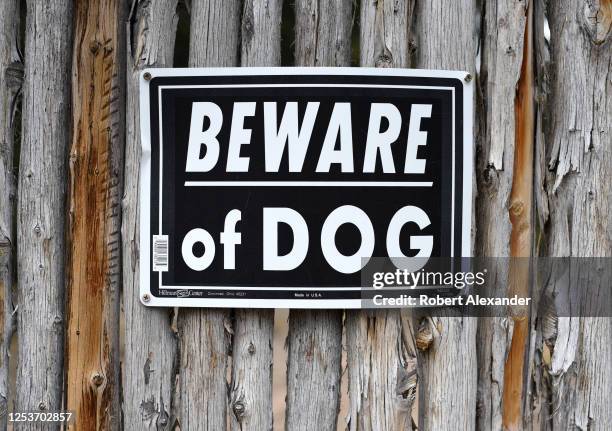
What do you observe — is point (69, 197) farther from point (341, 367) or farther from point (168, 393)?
point (341, 367)

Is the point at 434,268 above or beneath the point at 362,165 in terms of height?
beneath

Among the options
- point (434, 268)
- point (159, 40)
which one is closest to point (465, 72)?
point (434, 268)

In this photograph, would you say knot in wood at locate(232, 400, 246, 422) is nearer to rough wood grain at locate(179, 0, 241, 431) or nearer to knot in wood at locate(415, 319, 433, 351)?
rough wood grain at locate(179, 0, 241, 431)

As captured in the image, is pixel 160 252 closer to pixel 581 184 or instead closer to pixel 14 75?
pixel 14 75

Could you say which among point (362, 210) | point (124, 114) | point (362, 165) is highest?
point (124, 114)

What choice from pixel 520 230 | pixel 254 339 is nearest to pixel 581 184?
pixel 520 230

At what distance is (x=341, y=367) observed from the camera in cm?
237

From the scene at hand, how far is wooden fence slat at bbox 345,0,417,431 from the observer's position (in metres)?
2.31

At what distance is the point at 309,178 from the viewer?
2.28 metres

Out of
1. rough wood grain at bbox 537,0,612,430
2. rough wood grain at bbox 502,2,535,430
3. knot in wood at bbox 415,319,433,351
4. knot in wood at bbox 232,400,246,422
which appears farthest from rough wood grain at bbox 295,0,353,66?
knot in wood at bbox 232,400,246,422

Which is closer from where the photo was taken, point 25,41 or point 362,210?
point 362,210

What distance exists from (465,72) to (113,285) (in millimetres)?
1313

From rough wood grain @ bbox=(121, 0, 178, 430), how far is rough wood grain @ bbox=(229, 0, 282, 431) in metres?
0.22

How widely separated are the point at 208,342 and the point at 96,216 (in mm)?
545
